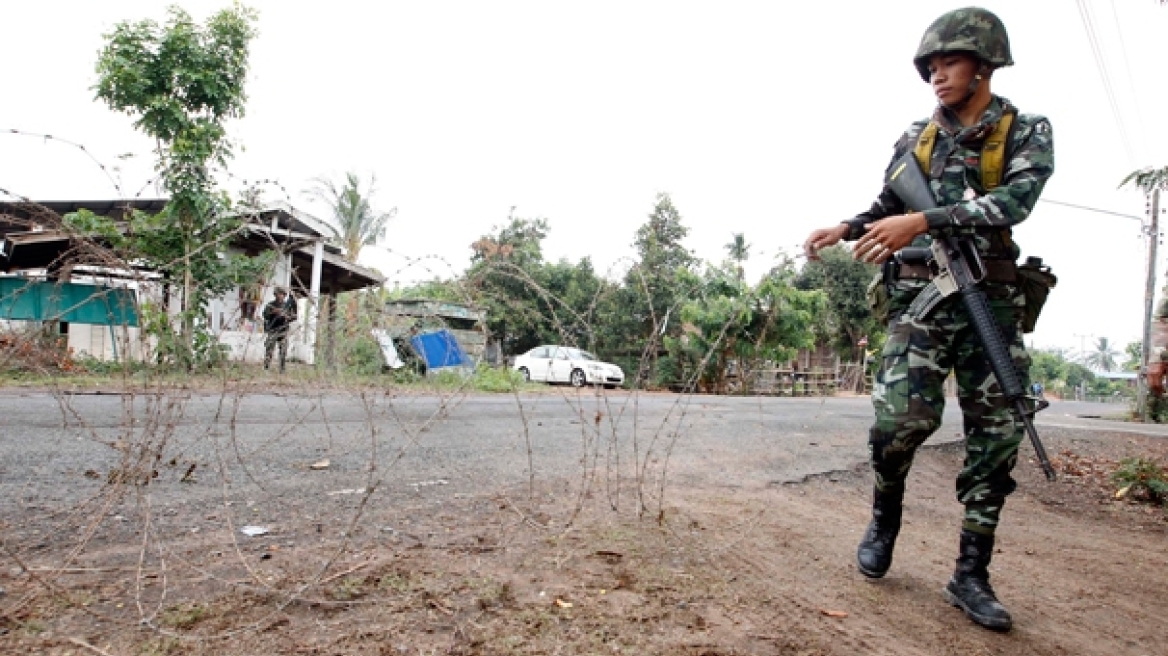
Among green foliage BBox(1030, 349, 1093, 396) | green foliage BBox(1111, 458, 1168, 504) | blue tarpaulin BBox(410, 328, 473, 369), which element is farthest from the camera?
green foliage BBox(1030, 349, 1093, 396)

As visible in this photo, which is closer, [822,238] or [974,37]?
[974,37]

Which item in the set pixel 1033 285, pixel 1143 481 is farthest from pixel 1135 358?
pixel 1033 285

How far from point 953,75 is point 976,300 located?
715 millimetres

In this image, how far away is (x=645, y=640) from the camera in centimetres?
149

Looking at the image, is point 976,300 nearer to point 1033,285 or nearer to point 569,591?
point 1033,285

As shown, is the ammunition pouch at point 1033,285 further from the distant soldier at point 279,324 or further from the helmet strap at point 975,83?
the distant soldier at point 279,324

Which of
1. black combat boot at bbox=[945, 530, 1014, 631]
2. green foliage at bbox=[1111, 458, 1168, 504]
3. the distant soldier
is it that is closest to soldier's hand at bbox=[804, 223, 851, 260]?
black combat boot at bbox=[945, 530, 1014, 631]

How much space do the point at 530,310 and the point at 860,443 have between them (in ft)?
14.4

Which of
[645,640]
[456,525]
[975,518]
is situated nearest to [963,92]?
[975,518]

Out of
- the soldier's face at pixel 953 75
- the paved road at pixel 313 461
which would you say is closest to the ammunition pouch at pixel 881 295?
the soldier's face at pixel 953 75

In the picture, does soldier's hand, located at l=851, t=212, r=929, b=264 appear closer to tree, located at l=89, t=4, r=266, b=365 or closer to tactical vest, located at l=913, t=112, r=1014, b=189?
tactical vest, located at l=913, t=112, r=1014, b=189

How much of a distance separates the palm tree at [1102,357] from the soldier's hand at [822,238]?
362 feet

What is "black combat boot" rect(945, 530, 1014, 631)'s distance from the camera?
1.73 m

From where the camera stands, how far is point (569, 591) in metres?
1.75
